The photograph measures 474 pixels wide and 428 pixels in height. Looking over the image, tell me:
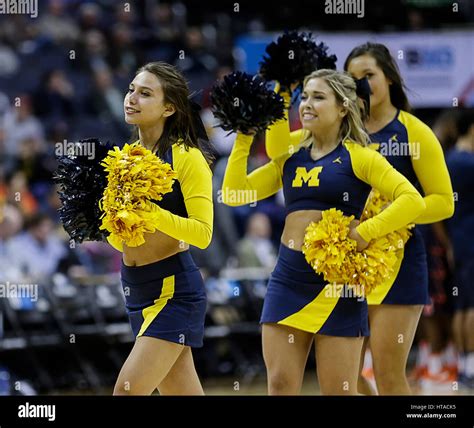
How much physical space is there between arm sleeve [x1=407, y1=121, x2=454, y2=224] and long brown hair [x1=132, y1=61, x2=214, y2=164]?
95 centimetres

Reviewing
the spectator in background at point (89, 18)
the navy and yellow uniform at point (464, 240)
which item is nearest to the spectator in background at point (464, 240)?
the navy and yellow uniform at point (464, 240)

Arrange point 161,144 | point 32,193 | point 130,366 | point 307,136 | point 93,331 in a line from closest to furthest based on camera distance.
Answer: point 130,366 → point 161,144 → point 307,136 → point 93,331 → point 32,193

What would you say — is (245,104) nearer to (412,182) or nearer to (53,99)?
(412,182)

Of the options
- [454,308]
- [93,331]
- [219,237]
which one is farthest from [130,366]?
[219,237]

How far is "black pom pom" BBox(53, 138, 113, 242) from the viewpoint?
427 cm

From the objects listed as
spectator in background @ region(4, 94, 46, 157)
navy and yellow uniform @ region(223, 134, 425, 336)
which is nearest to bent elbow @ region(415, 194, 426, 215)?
navy and yellow uniform @ region(223, 134, 425, 336)

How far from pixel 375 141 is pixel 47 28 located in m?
5.93

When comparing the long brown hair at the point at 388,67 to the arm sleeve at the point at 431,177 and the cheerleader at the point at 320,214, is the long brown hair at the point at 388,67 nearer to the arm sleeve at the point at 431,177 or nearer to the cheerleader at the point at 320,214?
the arm sleeve at the point at 431,177

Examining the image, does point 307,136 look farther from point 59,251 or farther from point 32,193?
point 32,193

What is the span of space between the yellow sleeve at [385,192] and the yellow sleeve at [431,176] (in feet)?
1.18

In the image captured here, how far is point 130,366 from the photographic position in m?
4.16

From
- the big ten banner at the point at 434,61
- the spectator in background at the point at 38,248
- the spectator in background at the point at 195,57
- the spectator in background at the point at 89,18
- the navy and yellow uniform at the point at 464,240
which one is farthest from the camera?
the spectator in background at the point at 89,18

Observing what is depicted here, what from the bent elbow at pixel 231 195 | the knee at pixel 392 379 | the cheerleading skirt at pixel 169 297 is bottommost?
the knee at pixel 392 379

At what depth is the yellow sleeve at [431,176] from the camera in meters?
4.89
